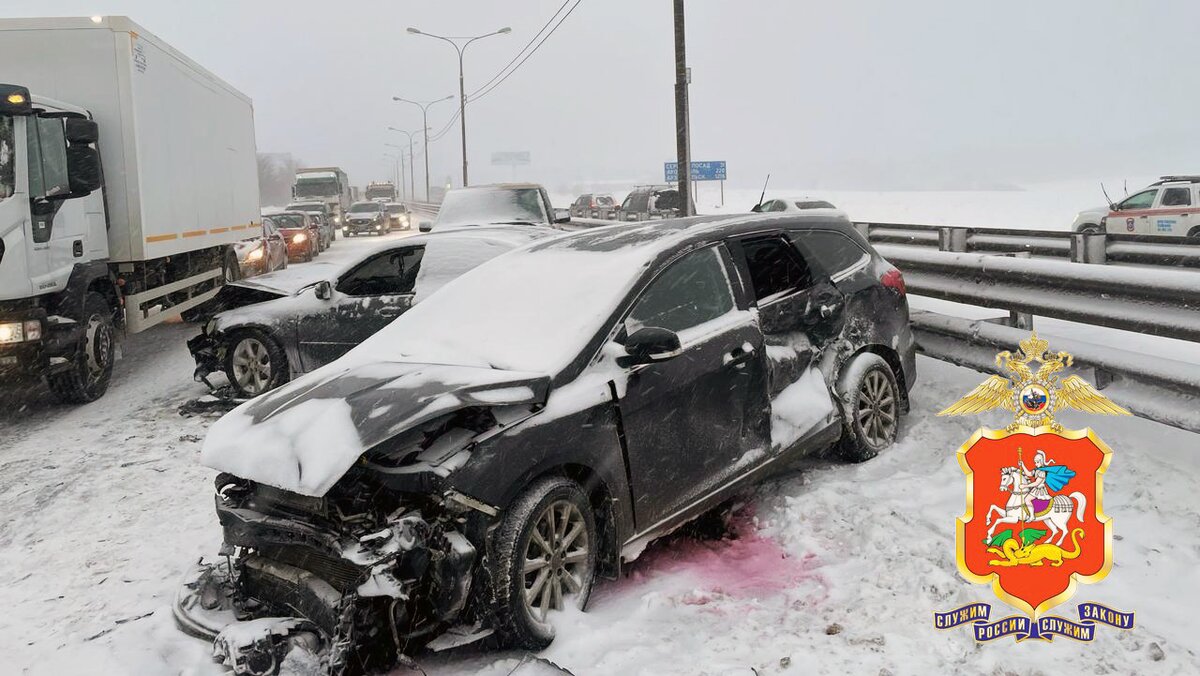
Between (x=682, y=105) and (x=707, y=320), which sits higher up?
(x=682, y=105)

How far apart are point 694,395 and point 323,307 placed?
15.6ft

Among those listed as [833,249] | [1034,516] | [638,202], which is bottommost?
[1034,516]

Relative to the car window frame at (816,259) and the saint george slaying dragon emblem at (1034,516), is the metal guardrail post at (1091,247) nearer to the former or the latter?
the car window frame at (816,259)

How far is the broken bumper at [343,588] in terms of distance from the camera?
3.09 metres

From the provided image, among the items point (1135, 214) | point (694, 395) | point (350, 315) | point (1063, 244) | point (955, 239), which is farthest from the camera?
point (1135, 214)

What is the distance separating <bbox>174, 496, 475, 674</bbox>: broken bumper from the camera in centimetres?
309

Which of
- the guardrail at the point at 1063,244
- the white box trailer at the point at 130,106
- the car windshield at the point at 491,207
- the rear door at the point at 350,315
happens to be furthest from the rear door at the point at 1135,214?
the white box trailer at the point at 130,106

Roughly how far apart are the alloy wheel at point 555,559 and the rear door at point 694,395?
1.21 ft

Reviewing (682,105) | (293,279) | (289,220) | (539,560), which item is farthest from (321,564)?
(289,220)

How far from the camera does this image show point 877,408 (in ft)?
18.1

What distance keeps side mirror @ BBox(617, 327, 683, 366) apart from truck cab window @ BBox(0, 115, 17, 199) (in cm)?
634

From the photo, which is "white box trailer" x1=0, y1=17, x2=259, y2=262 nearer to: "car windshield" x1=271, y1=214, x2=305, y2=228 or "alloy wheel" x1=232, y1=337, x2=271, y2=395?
"alloy wheel" x1=232, y1=337, x2=271, y2=395

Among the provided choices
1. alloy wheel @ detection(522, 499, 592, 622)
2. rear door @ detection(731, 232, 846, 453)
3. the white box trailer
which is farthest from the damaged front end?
the white box trailer

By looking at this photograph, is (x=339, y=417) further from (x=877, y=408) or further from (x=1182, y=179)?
(x=1182, y=179)
